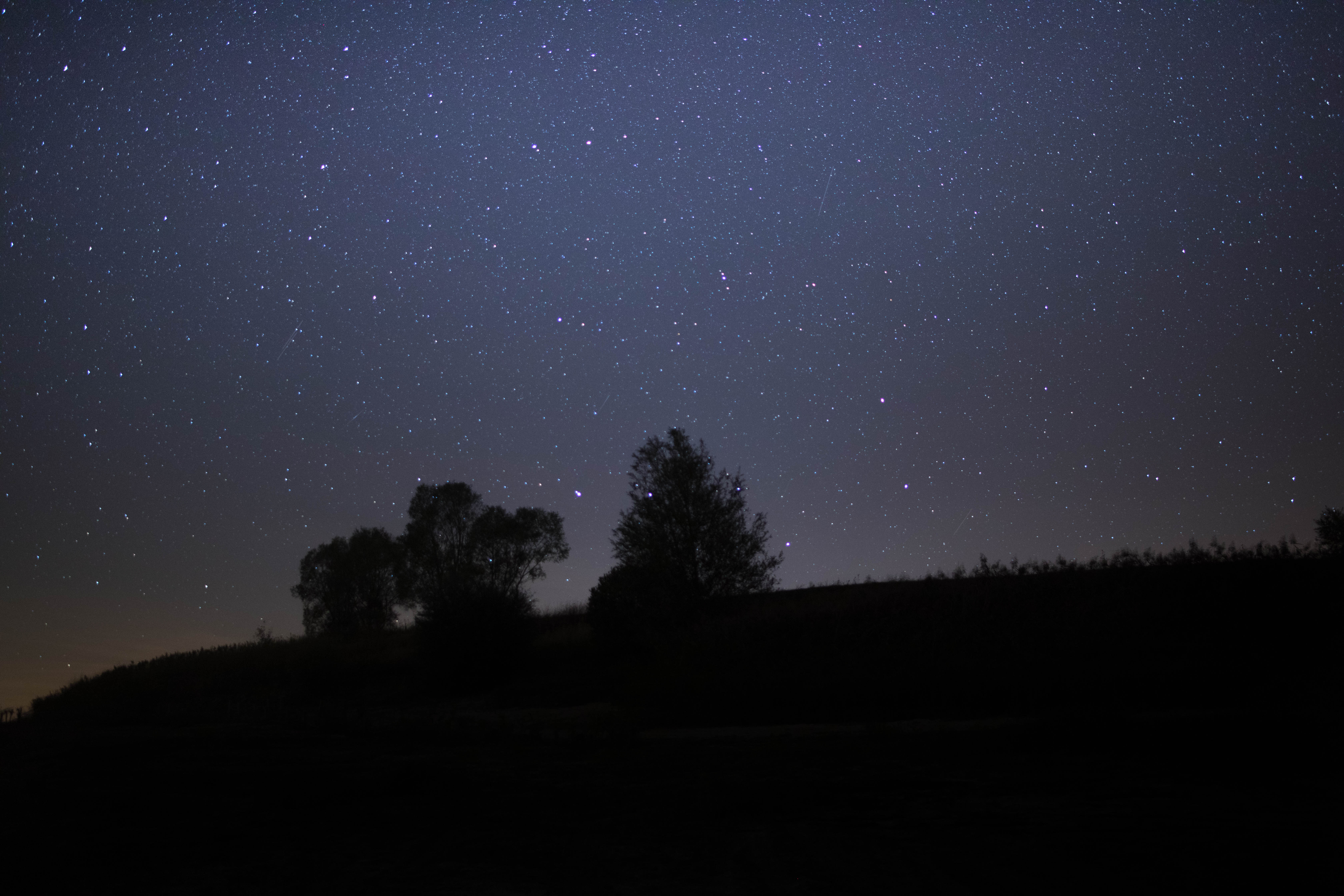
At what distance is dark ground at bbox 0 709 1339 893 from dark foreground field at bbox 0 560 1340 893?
0.03m

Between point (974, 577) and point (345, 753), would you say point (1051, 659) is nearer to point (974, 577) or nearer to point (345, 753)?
point (974, 577)

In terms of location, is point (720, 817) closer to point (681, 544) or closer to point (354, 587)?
point (681, 544)

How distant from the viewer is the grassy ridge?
1559cm

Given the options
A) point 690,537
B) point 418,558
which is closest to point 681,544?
point 690,537

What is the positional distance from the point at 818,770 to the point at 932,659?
11.7m

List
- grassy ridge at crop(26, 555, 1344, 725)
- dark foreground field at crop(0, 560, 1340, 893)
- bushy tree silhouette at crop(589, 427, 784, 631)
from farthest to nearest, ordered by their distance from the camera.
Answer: bushy tree silhouette at crop(589, 427, 784, 631)
grassy ridge at crop(26, 555, 1344, 725)
dark foreground field at crop(0, 560, 1340, 893)

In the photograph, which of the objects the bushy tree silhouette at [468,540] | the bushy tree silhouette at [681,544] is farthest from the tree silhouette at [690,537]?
the bushy tree silhouette at [468,540]

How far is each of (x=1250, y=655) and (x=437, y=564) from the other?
44.5m

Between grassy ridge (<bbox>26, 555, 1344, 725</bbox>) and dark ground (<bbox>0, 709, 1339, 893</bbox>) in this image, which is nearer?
dark ground (<bbox>0, 709, 1339, 893</bbox>)

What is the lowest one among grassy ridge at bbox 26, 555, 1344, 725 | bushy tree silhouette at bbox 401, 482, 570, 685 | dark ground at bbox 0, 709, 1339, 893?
grassy ridge at bbox 26, 555, 1344, 725

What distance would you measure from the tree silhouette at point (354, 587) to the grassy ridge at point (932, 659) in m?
21.9

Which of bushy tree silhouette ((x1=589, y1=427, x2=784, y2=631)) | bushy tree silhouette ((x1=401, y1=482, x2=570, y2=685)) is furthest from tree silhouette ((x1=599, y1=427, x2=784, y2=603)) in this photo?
bushy tree silhouette ((x1=401, y1=482, x2=570, y2=685))

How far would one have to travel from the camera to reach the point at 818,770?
8.31 metres

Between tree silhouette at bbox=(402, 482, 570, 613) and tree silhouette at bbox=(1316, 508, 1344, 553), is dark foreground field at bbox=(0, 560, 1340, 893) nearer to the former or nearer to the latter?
tree silhouette at bbox=(1316, 508, 1344, 553)
